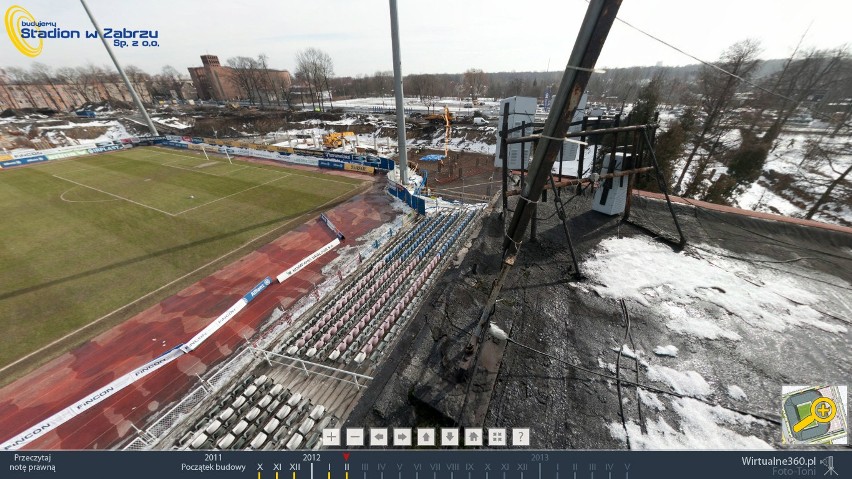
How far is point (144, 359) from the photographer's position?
40.7 ft

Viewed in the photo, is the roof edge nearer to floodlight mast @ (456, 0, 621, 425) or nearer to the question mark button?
floodlight mast @ (456, 0, 621, 425)

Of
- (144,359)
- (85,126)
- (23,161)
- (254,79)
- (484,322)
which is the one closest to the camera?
(484,322)

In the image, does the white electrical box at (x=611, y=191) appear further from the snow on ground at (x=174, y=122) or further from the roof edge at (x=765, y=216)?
the snow on ground at (x=174, y=122)

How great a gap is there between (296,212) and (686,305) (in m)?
26.9

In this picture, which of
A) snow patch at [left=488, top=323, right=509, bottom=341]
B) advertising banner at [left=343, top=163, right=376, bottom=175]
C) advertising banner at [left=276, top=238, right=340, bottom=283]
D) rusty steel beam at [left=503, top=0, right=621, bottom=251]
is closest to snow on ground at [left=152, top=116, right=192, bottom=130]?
advertising banner at [left=343, top=163, right=376, bottom=175]

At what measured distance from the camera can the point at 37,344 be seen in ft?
42.5

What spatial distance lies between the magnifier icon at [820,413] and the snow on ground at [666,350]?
5.25 feet

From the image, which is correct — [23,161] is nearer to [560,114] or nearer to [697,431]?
[560,114]

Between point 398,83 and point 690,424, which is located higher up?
point 398,83

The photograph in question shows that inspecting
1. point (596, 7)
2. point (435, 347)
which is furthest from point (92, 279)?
point (596, 7)

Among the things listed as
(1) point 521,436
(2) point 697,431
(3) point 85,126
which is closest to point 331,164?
(1) point 521,436

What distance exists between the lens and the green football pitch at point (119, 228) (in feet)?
49.8

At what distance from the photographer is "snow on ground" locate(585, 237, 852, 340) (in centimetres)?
605

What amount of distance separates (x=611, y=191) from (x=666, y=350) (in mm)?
6040
